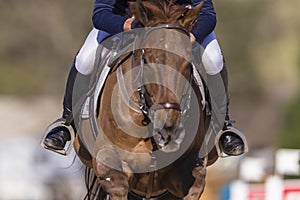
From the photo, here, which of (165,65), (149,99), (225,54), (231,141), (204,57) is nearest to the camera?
(165,65)

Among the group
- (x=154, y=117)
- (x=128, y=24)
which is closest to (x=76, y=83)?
(x=128, y=24)

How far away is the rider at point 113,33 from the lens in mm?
8109

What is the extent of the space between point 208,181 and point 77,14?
70.1 ft

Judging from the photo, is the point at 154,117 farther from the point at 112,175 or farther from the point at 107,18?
the point at 107,18

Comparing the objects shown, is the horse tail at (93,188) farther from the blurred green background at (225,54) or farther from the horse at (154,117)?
the blurred green background at (225,54)

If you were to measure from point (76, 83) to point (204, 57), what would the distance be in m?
1.16

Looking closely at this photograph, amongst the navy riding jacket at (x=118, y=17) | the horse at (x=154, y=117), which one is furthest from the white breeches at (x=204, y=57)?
the horse at (x=154, y=117)

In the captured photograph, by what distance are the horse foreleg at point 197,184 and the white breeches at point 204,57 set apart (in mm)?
881

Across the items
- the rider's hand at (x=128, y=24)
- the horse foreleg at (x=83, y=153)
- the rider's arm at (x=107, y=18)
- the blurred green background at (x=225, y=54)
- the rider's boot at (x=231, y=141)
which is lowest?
the horse foreleg at (x=83, y=153)

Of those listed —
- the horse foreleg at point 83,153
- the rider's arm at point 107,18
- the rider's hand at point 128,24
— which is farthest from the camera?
the horse foreleg at point 83,153

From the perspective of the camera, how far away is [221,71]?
8617 mm

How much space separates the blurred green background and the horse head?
24.8m

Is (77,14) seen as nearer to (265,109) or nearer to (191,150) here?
(265,109)

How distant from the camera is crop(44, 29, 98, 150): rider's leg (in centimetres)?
854
